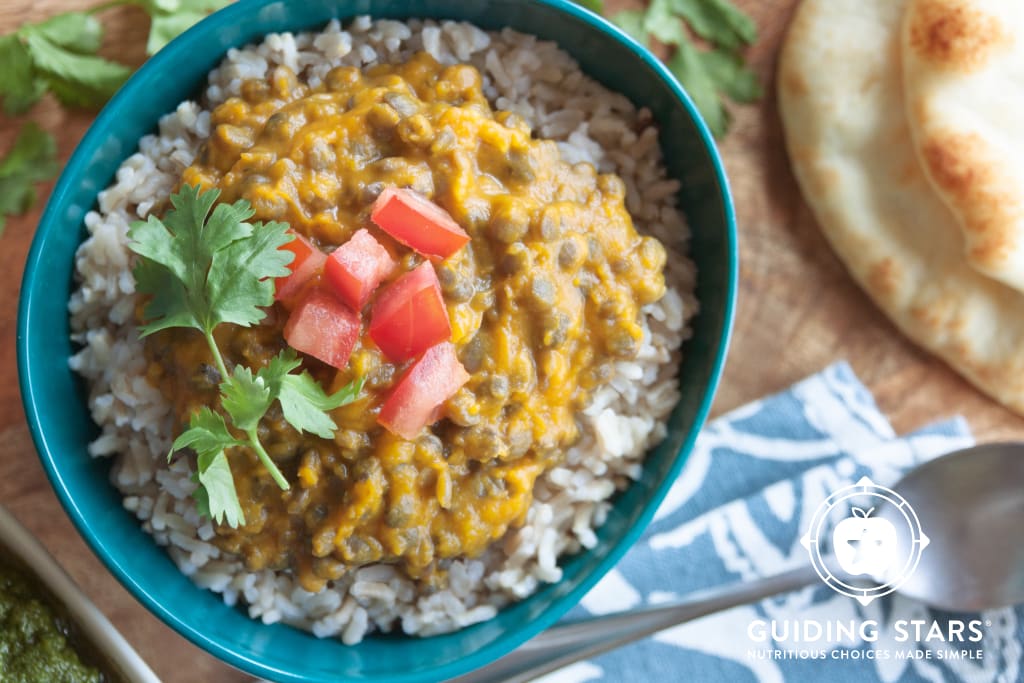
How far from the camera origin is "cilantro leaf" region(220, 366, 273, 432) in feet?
8.10

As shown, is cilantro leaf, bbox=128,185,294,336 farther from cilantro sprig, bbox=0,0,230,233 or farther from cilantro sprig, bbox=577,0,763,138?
cilantro sprig, bbox=577,0,763,138

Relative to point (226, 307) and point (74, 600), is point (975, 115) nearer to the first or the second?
point (226, 307)

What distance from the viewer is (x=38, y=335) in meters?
2.81

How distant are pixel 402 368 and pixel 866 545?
6.15 feet

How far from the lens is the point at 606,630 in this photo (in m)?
3.31

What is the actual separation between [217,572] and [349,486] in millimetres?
629

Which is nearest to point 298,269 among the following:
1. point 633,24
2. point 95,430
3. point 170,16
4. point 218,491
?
point 218,491

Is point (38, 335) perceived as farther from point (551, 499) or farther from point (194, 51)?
point (551, 499)

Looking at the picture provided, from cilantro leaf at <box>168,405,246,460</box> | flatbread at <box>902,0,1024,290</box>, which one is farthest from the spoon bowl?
cilantro leaf at <box>168,405,246,460</box>

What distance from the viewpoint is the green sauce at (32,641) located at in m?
2.83

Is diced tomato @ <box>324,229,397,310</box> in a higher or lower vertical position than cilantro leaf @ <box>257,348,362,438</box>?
higher

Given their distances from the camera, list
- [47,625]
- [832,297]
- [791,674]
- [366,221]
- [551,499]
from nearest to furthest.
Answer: [366,221], [47,625], [551,499], [791,674], [832,297]

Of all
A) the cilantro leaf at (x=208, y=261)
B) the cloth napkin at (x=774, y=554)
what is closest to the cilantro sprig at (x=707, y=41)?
the cloth napkin at (x=774, y=554)

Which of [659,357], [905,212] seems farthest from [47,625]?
[905,212]
